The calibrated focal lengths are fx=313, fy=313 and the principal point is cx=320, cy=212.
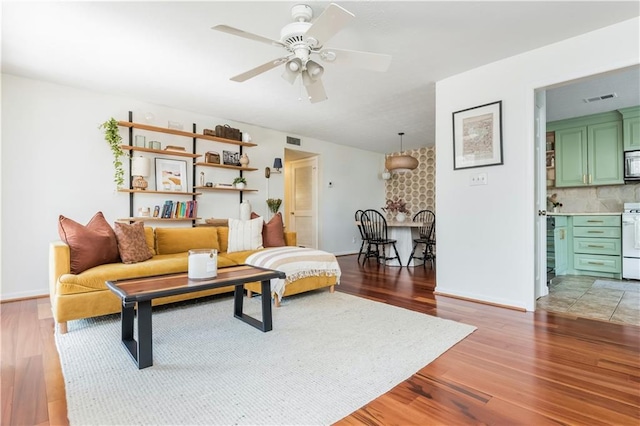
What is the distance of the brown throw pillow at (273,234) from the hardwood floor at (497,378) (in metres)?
2.18

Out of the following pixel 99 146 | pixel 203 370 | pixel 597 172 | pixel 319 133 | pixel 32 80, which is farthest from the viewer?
pixel 319 133

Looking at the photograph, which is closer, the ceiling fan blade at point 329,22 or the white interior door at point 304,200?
the ceiling fan blade at point 329,22

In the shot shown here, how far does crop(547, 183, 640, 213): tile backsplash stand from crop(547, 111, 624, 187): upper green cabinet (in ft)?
0.82

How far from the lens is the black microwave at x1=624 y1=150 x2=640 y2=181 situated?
167 inches

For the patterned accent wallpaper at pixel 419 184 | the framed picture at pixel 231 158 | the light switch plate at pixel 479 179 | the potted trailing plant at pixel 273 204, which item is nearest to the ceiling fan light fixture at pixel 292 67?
the light switch plate at pixel 479 179

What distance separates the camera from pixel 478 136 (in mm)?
3178

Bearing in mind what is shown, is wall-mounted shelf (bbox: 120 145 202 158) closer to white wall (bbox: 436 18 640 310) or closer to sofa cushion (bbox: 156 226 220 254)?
sofa cushion (bbox: 156 226 220 254)

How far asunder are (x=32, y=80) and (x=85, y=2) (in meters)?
1.98

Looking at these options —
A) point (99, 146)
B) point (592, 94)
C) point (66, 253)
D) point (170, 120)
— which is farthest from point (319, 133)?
point (66, 253)

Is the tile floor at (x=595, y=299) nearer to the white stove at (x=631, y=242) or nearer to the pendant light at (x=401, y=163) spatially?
the white stove at (x=631, y=242)

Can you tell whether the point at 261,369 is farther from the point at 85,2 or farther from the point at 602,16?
the point at 602,16

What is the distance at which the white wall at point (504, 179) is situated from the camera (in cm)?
257

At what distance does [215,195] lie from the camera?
15.7ft

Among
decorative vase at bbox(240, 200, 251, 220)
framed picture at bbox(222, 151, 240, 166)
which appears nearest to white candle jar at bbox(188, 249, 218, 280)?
decorative vase at bbox(240, 200, 251, 220)
